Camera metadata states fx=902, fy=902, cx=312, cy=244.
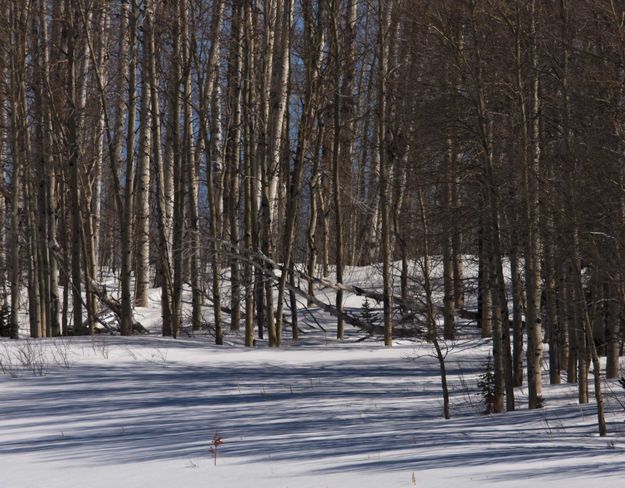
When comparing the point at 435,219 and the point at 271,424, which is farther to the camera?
the point at 435,219

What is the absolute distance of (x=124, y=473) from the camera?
268 inches

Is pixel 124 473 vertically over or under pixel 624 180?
under

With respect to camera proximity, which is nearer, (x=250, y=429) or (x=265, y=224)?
(x=250, y=429)

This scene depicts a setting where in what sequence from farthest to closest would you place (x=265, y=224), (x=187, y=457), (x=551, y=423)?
(x=265, y=224), (x=551, y=423), (x=187, y=457)

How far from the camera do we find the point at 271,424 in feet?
30.5

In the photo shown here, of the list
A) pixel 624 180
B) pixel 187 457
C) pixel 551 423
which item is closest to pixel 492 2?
pixel 624 180

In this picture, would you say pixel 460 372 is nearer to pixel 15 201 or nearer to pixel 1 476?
pixel 1 476

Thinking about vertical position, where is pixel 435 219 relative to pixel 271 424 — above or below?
above

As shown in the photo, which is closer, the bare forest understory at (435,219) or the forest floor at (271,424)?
the forest floor at (271,424)

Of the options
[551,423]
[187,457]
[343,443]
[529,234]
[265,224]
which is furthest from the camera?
[265,224]

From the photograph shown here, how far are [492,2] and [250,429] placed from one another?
6.34 m

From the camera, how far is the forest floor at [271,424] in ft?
21.7

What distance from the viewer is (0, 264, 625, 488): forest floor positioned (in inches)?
260

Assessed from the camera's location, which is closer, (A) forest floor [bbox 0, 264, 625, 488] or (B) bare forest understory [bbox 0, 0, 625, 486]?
(A) forest floor [bbox 0, 264, 625, 488]
